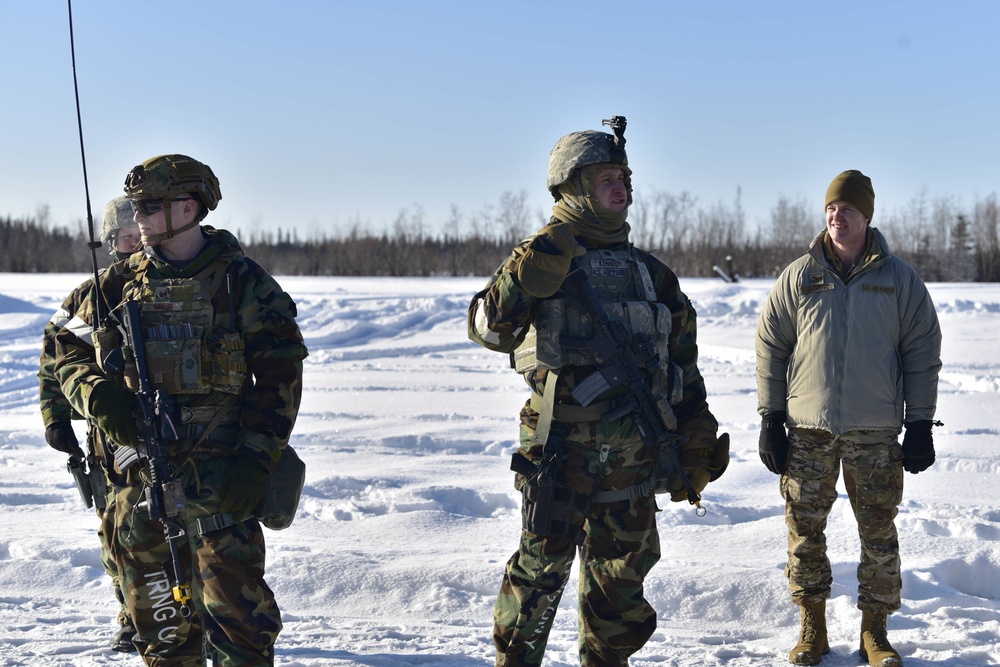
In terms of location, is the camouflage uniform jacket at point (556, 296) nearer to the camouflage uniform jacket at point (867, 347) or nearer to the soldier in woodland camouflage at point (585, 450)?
the soldier in woodland camouflage at point (585, 450)

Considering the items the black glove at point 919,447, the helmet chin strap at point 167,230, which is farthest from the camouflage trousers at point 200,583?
the black glove at point 919,447

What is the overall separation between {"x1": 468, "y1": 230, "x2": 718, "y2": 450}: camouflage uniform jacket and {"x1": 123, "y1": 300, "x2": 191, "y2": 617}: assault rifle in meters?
1.07

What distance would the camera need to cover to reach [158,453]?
3135 millimetres

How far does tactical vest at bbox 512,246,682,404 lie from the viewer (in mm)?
3484

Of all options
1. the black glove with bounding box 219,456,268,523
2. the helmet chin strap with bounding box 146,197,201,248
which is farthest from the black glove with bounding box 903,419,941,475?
the helmet chin strap with bounding box 146,197,201,248

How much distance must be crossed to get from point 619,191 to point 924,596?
2.54m

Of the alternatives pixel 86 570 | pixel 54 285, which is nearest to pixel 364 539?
pixel 86 570

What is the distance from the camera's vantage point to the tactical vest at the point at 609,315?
137 inches

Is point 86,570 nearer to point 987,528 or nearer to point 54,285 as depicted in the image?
point 987,528

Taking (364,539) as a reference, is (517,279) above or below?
above

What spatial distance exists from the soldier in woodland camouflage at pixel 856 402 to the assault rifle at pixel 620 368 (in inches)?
33.7

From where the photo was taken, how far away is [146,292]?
3238 mm

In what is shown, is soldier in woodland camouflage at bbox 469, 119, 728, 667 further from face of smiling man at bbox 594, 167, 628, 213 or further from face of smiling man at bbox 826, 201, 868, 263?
face of smiling man at bbox 826, 201, 868, 263

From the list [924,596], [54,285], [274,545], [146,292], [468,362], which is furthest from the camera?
[54,285]
